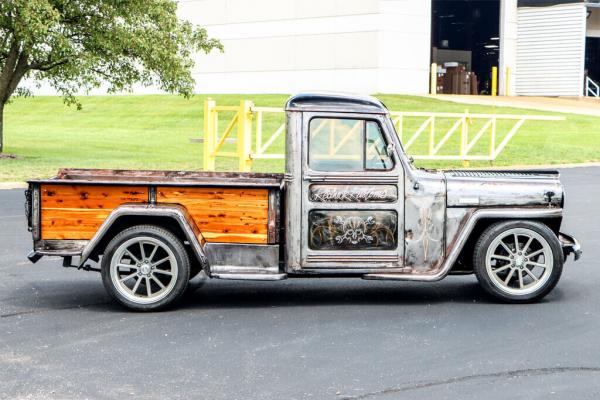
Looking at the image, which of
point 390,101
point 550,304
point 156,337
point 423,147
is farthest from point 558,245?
point 390,101

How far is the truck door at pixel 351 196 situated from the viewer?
7.67 metres

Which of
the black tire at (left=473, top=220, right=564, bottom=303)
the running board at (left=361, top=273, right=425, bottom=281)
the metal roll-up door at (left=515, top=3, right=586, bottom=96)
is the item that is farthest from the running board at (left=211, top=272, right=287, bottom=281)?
Result: the metal roll-up door at (left=515, top=3, right=586, bottom=96)

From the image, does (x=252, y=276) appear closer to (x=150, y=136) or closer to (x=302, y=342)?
(x=302, y=342)

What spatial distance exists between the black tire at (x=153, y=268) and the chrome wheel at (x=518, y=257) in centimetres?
259

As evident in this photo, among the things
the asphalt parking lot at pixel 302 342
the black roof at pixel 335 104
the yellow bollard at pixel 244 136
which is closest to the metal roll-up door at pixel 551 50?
the yellow bollard at pixel 244 136

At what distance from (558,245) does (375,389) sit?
2963 mm

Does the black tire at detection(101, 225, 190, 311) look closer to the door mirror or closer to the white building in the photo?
the door mirror

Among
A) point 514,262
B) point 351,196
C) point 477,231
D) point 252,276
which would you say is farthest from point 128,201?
point 514,262

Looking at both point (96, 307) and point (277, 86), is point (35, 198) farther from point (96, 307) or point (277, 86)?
point (277, 86)

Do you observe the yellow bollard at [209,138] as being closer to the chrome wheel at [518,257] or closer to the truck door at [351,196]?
the truck door at [351,196]

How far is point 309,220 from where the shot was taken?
302 inches

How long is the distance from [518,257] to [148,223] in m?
3.18

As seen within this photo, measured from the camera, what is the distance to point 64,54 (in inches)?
944

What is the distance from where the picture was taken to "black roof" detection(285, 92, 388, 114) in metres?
7.70
